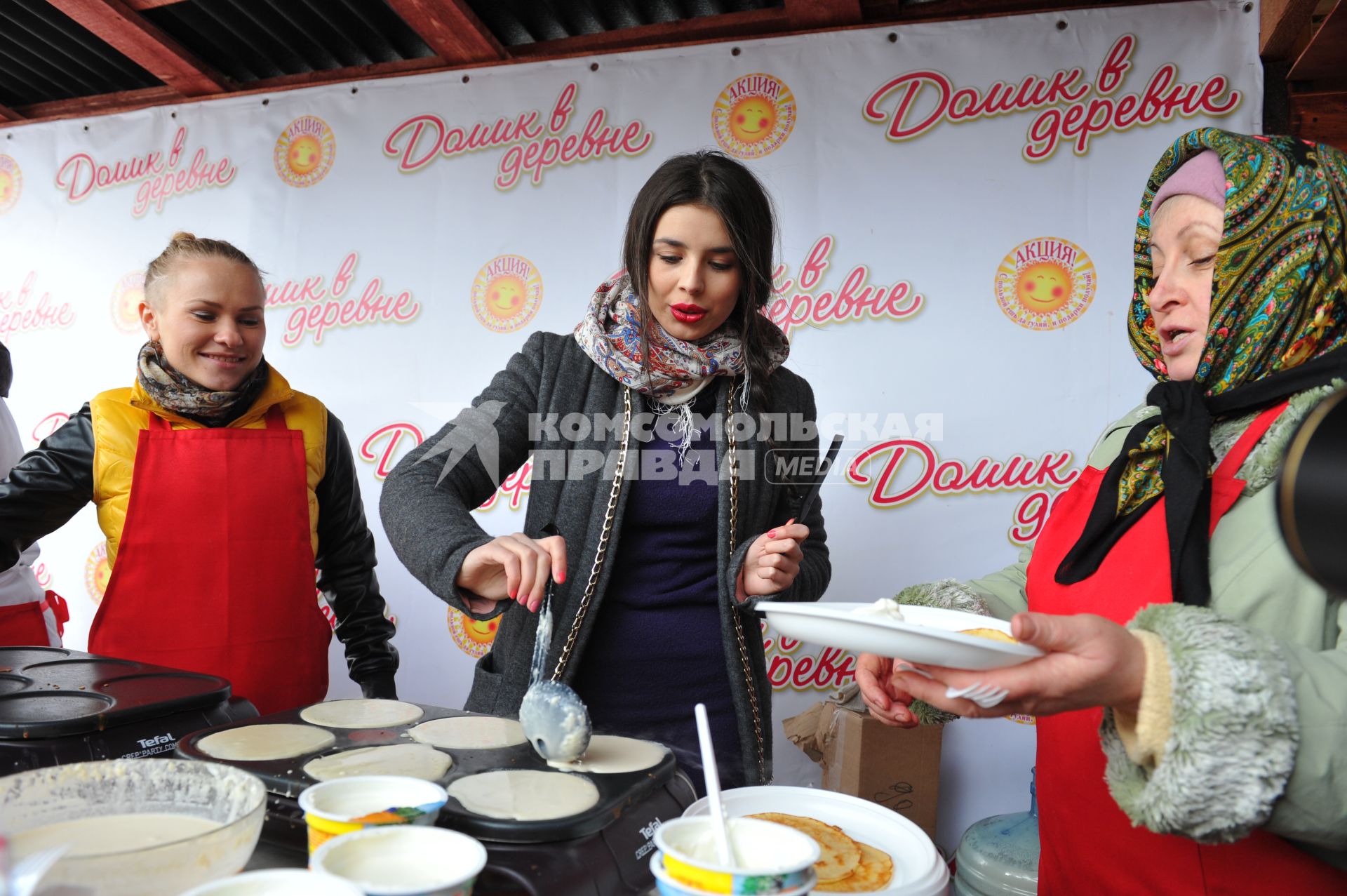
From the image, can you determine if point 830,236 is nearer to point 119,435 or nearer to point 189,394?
point 189,394

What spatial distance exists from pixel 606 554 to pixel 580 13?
7.39ft

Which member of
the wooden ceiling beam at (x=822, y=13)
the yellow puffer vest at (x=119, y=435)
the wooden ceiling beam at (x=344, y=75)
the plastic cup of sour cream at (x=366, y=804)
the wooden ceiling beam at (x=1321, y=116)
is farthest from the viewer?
the wooden ceiling beam at (x=344, y=75)

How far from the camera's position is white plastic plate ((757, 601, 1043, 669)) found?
78 cm

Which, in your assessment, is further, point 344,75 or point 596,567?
point 344,75

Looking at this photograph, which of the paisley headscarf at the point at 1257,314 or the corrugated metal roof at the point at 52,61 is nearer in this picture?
the paisley headscarf at the point at 1257,314

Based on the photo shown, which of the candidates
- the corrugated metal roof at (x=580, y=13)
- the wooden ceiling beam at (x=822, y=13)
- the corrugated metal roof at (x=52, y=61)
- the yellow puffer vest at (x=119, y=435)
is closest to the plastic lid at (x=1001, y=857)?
the yellow puffer vest at (x=119, y=435)

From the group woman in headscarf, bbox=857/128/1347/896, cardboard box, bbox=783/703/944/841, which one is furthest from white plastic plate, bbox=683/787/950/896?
cardboard box, bbox=783/703/944/841

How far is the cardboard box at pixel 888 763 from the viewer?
2.51 m

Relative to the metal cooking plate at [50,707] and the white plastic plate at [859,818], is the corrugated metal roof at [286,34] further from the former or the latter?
the white plastic plate at [859,818]

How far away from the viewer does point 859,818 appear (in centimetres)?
103

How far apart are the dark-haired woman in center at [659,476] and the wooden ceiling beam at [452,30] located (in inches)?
62.9

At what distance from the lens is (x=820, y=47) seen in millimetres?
2883

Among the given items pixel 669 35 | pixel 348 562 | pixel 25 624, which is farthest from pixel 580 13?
pixel 25 624

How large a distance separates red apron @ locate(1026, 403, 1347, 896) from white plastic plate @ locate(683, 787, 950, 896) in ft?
1.08
